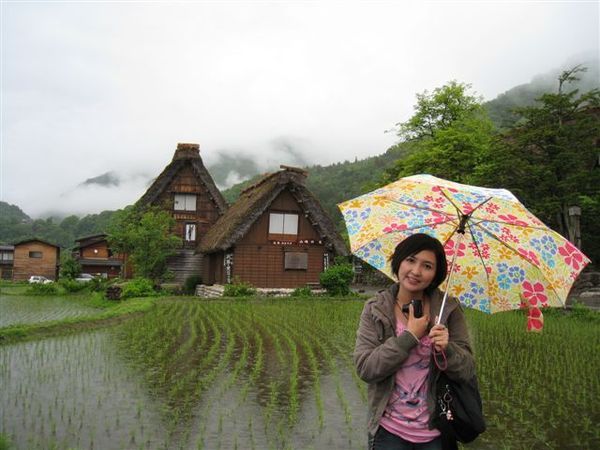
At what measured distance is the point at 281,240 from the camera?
24297 millimetres

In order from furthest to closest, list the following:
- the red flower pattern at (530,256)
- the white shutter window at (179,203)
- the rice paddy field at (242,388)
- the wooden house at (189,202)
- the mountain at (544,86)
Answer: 1. the mountain at (544,86)
2. the white shutter window at (179,203)
3. the wooden house at (189,202)
4. the rice paddy field at (242,388)
5. the red flower pattern at (530,256)

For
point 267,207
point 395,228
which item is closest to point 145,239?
point 267,207

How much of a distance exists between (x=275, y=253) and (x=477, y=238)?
69.1ft

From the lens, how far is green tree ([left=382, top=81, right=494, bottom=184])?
25.5 meters

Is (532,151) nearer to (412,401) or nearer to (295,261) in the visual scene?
(295,261)

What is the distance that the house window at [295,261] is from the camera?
2425 centimetres

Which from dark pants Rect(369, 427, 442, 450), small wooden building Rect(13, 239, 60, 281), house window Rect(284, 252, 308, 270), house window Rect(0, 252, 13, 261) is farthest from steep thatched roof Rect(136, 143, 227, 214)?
house window Rect(0, 252, 13, 261)

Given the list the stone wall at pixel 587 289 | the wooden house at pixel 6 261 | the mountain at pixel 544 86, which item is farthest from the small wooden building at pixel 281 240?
the mountain at pixel 544 86

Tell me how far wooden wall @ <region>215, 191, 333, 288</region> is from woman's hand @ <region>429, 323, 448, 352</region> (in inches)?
832

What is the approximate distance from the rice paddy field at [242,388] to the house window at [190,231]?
1643cm

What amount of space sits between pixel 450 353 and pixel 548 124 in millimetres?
17930

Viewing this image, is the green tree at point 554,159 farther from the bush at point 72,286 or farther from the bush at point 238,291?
the bush at point 72,286

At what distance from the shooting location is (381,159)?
222 feet

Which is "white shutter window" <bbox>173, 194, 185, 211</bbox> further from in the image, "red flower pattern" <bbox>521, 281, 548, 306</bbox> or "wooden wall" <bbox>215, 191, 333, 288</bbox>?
"red flower pattern" <bbox>521, 281, 548, 306</bbox>
